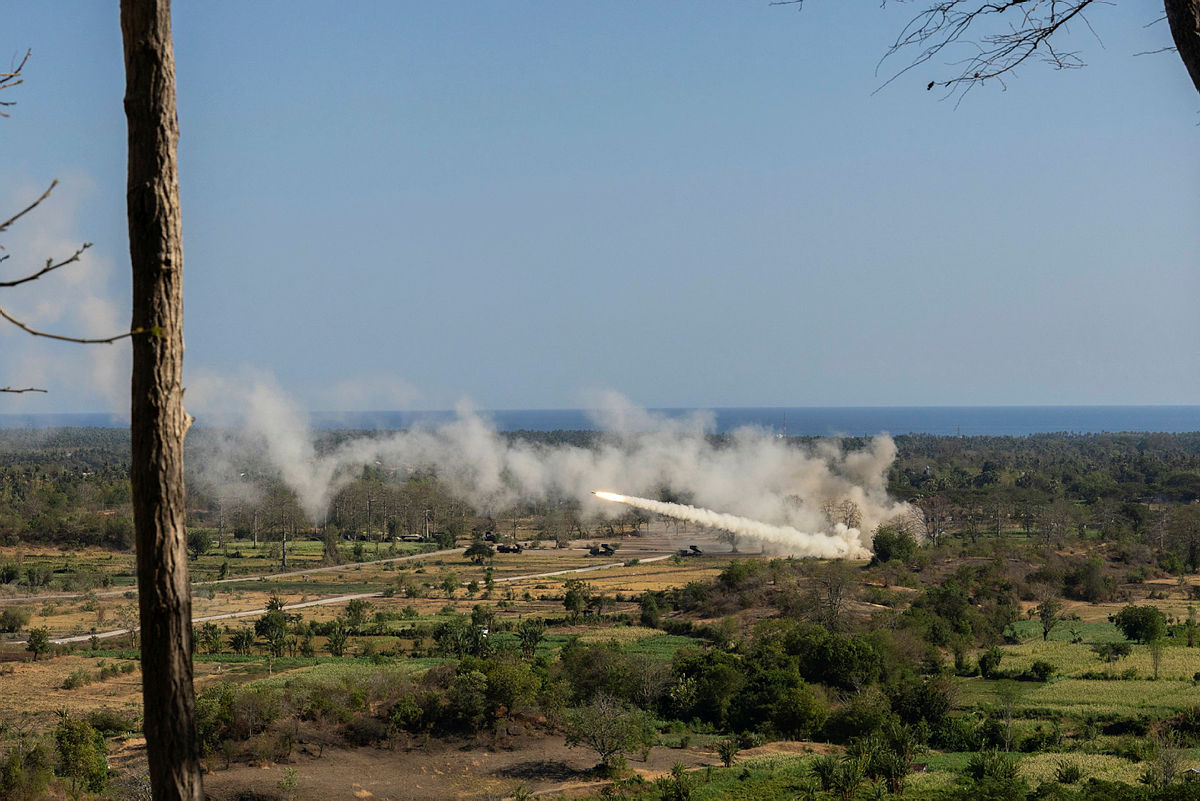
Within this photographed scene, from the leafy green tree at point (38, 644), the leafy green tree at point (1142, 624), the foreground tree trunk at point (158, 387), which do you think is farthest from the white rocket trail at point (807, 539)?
the foreground tree trunk at point (158, 387)

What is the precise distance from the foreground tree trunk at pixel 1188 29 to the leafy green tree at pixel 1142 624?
54.1 metres

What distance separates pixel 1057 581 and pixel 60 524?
86063mm

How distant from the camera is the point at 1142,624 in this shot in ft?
175

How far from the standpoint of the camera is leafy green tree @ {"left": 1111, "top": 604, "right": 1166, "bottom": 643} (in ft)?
173

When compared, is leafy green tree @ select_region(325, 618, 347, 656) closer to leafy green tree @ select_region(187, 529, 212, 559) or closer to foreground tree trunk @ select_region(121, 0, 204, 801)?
leafy green tree @ select_region(187, 529, 212, 559)

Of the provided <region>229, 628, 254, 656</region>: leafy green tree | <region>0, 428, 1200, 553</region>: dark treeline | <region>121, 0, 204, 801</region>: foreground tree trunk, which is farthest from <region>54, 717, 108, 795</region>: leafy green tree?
<region>0, 428, 1200, 553</region>: dark treeline

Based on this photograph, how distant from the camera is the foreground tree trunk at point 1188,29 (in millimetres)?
5547

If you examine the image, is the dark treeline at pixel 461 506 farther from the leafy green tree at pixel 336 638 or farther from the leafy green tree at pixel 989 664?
the leafy green tree at pixel 336 638

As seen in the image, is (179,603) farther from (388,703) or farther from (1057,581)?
(1057,581)

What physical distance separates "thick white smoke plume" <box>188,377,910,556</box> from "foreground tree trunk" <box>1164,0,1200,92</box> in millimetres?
75629

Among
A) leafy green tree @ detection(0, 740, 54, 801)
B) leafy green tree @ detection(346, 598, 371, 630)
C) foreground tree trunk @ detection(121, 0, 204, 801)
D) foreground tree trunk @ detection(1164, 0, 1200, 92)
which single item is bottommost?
leafy green tree @ detection(346, 598, 371, 630)

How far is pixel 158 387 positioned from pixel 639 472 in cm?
11954

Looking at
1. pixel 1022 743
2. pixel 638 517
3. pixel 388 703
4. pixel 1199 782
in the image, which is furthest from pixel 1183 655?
pixel 638 517

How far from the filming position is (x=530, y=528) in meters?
124
